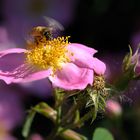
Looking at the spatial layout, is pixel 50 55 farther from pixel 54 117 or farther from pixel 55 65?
pixel 54 117

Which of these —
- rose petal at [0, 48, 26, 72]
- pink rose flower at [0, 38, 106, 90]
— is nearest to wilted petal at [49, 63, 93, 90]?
pink rose flower at [0, 38, 106, 90]

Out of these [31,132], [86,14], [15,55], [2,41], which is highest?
[86,14]

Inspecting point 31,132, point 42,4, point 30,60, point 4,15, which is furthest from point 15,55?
point 42,4

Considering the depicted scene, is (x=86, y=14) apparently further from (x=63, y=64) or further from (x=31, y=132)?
(x=63, y=64)

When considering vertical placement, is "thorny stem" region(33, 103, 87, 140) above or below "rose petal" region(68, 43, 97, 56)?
below

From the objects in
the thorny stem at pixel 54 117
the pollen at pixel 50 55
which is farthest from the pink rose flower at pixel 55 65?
the thorny stem at pixel 54 117

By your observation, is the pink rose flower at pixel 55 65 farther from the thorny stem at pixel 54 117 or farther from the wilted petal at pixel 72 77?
the thorny stem at pixel 54 117

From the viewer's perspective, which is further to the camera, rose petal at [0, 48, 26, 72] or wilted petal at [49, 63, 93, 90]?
rose petal at [0, 48, 26, 72]

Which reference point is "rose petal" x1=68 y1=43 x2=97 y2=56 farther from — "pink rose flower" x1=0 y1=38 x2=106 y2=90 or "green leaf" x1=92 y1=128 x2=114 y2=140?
Result: "green leaf" x1=92 y1=128 x2=114 y2=140
